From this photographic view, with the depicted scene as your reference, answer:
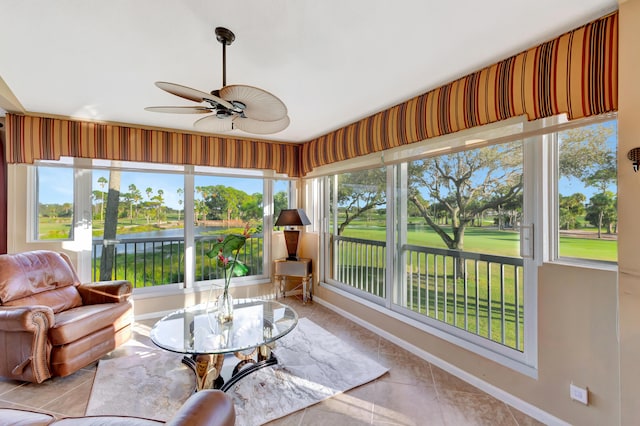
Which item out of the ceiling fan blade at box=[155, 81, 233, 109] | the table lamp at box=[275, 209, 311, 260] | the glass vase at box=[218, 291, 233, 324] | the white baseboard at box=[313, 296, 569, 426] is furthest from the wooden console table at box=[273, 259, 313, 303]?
the ceiling fan blade at box=[155, 81, 233, 109]

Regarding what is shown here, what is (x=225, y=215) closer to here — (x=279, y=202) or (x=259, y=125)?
(x=279, y=202)

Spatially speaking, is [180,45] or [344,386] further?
[344,386]

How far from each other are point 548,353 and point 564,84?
1710 millimetres

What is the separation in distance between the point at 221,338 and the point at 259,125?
1.61m

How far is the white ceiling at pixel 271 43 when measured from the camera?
5.20 feet

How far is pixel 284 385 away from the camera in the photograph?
227 centimetres

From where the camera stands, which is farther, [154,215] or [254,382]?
[154,215]

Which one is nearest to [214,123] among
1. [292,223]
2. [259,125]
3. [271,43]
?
[259,125]

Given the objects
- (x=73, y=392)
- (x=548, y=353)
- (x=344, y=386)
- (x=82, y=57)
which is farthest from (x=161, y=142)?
(x=548, y=353)

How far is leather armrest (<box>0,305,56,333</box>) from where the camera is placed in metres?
2.12

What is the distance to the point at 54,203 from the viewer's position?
3422 mm

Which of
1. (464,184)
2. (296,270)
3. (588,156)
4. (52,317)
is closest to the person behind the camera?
(588,156)

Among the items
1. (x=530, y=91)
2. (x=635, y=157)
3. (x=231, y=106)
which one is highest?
(x=530, y=91)

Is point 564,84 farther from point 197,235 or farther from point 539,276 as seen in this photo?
point 197,235
